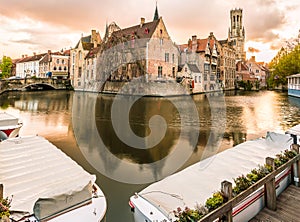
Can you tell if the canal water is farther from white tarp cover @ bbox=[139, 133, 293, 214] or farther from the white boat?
white tarp cover @ bbox=[139, 133, 293, 214]

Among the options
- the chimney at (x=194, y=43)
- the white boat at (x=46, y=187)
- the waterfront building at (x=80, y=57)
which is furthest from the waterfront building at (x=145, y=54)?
the white boat at (x=46, y=187)

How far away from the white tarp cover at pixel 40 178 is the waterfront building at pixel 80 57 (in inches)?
2012

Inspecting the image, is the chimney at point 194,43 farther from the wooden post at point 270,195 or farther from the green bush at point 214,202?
the green bush at point 214,202

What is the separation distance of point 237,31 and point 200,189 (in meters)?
113

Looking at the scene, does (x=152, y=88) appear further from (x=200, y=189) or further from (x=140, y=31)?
(x=200, y=189)

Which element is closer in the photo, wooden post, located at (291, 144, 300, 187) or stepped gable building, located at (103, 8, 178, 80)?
wooden post, located at (291, 144, 300, 187)

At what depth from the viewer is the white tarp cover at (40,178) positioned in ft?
13.0

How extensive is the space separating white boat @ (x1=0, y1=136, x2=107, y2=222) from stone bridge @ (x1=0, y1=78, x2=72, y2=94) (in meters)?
48.7

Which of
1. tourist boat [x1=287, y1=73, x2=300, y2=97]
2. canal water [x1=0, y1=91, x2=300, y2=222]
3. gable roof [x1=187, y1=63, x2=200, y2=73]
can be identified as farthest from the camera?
gable roof [x1=187, y1=63, x2=200, y2=73]

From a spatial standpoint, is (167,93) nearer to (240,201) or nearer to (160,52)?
(160,52)

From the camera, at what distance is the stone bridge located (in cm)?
5139

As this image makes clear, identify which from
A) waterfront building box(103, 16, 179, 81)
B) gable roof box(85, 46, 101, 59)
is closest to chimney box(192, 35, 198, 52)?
waterfront building box(103, 16, 179, 81)

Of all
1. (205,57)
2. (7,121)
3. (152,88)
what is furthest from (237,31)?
(7,121)

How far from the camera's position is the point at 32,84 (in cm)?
5481
